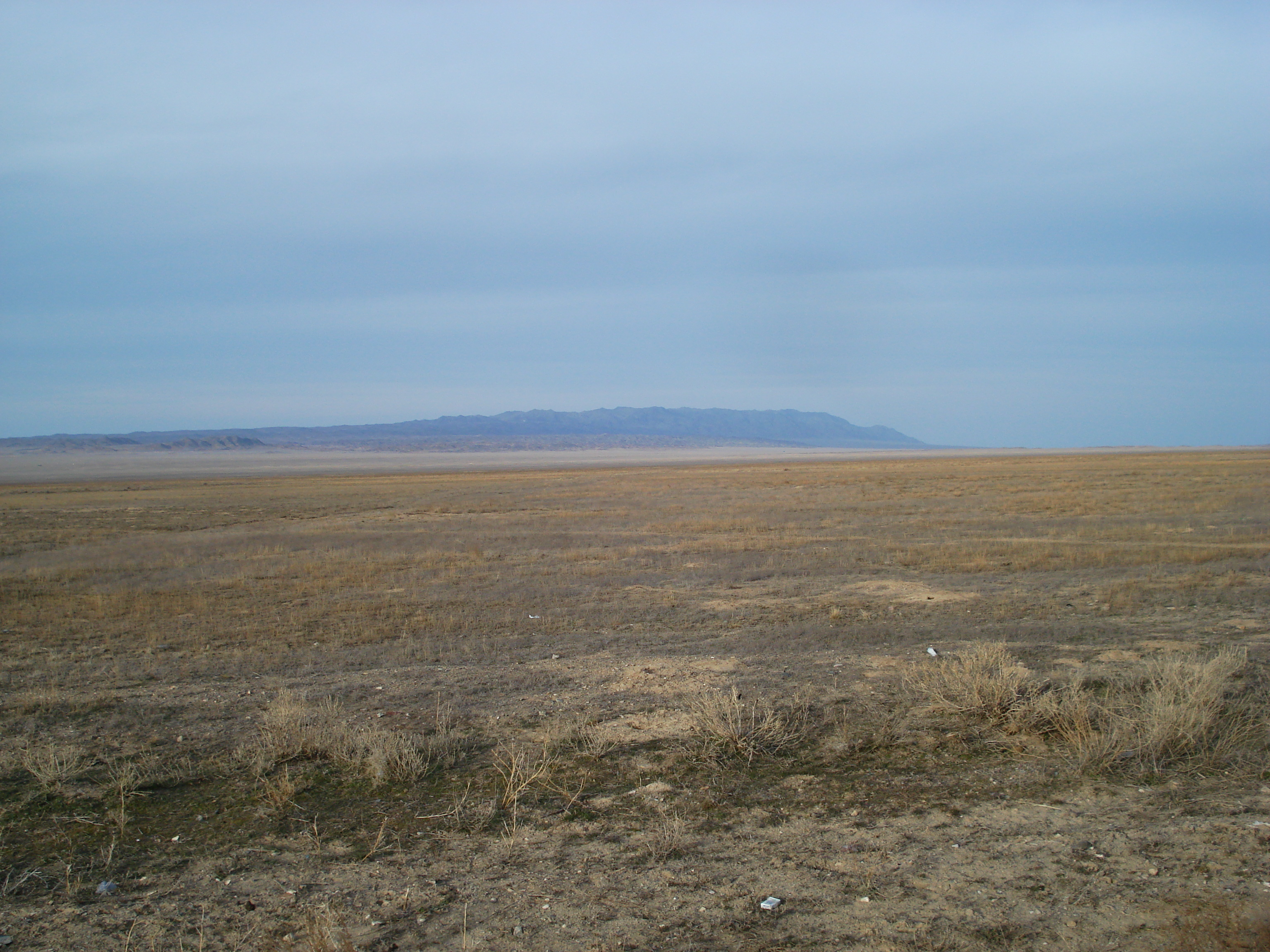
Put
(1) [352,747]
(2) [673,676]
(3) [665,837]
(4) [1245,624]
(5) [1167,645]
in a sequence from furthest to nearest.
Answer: (4) [1245,624], (5) [1167,645], (2) [673,676], (1) [352,747], (3) [665,837]

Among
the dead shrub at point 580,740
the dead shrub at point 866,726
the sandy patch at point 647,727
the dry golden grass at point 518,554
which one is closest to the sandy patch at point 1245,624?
the dry golden grass at point 518,554

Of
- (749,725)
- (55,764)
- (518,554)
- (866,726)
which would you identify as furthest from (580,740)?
(518,554)

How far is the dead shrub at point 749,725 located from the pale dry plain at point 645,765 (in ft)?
0.10

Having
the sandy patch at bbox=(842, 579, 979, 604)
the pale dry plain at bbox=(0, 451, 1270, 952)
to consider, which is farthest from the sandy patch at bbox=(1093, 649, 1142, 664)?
the sandy patch at bbox=(842, 579, 979, 604)

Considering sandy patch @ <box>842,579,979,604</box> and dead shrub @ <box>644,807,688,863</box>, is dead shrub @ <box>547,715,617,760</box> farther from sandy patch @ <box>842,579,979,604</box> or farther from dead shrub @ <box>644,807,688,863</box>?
sandy patch @ <box>842,579,979,604</box>

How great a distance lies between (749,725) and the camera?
6.72 metres

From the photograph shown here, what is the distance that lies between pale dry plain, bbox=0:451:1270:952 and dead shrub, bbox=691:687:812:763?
3 centimetres

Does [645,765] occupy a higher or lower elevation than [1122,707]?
lower

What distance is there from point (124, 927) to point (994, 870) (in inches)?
181

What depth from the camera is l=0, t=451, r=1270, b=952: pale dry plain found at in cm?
419

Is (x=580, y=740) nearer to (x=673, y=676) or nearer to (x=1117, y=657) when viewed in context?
(x=673, y=676)

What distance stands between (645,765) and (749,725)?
1.00m

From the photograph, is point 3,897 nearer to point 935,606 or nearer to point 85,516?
point 935,606

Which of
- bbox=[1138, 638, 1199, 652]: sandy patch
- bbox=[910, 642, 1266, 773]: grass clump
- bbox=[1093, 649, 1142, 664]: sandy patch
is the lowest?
bbox=[1093, 649, 1142, 664]: sandy patch
